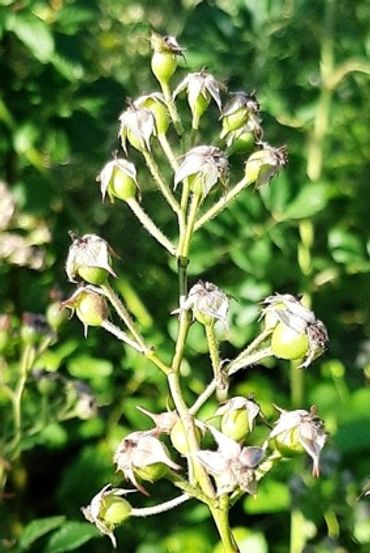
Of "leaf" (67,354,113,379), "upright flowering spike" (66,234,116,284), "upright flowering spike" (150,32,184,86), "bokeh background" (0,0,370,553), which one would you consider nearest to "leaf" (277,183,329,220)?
"bokeh background" (0,0,370,553)

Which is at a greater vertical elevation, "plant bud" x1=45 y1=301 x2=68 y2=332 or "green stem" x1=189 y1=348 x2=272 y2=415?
"green stem" x1=189 y1=348 x2=272 y2=415

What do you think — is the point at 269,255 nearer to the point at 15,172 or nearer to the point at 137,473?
the point at 15,172

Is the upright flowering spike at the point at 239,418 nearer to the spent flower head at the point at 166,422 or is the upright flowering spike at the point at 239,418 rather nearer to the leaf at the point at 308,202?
the spent flower head at the point at 166,422

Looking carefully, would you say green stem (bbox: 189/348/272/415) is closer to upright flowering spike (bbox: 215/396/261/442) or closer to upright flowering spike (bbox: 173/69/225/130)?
upright flowering spike (bbox: 215/396/261/442)

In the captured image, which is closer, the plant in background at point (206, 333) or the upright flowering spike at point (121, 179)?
the plant in background at point (206, 333)

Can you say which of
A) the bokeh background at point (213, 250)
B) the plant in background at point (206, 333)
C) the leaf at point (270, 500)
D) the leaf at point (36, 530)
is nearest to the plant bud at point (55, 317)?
the bokeh background at point (213, 250)

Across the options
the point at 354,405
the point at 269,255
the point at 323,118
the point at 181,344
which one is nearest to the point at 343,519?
the point at 354,405
